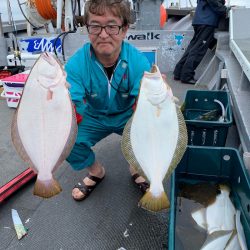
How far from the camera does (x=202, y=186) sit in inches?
82.5

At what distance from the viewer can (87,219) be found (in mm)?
2137

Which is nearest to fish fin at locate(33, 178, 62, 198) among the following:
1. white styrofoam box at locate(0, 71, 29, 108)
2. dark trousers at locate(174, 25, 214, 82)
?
white styrofoam box at locate(0, 71, 29, 108)

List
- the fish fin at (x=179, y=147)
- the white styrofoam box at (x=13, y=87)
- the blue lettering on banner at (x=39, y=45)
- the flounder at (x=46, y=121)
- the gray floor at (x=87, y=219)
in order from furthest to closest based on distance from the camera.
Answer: the blue lettering on banner at (x=39, y=45)
the white styrofoam box at (x=13, y=87)
the gray floor at (x=87, y=219)
the fish fin at (x=179, y=147)
the flounder at (x=46, y=121)

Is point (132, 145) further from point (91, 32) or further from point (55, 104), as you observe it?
point (91, 32)

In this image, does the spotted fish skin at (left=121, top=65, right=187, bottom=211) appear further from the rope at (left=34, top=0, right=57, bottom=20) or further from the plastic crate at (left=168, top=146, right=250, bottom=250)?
the rope at (left=34, top=0, right=57, bottom=20)

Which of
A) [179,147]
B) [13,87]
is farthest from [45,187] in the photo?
[13,87]

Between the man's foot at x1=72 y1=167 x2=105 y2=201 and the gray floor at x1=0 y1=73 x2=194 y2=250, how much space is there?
4cm

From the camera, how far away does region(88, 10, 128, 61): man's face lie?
1801mm

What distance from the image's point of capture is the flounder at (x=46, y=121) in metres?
1.37

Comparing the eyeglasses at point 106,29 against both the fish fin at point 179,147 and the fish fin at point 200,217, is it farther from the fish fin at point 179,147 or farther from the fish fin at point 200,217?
the fish fin at point 200,217

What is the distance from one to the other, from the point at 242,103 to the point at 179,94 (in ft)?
6.34

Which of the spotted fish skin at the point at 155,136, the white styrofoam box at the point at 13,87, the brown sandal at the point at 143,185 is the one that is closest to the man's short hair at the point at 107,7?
the spotted fish skin at the point at 155,136

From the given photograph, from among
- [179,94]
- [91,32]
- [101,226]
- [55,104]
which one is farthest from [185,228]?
[179,94]

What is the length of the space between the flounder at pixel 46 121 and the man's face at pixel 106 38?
1.79 feet
